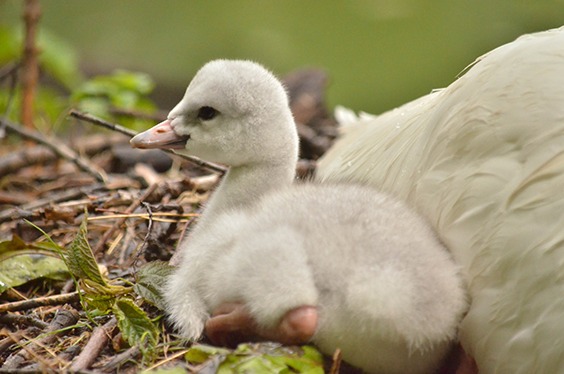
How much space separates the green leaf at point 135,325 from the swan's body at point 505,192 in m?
0.61

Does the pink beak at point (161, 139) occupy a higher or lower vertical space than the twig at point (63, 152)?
higher

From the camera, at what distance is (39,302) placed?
→ 7.08 ft

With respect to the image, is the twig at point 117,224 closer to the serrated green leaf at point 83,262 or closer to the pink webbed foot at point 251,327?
the serrated green leaf at point 83,262

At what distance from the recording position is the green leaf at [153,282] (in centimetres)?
199

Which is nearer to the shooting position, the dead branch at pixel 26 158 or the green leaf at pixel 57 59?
the dead branch at pixel 26 158

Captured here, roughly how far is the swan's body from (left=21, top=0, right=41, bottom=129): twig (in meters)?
2.66

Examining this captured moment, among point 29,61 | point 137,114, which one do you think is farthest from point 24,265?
point 29,61

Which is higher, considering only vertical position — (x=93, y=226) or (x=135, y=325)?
(x=135, y=325)

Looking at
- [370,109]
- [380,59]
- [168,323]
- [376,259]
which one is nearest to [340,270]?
[376,259]

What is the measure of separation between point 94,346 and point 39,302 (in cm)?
34

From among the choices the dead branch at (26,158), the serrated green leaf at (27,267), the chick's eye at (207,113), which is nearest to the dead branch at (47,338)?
the serrated green leaf at (27,267)

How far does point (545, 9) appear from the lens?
7.91m

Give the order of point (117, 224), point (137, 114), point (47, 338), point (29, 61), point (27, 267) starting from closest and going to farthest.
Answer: point (47, 338) < point (27, 267) < point (117, 224) < point (137, 114) < point (29, 61)

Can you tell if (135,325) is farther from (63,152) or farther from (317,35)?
(317,35)
